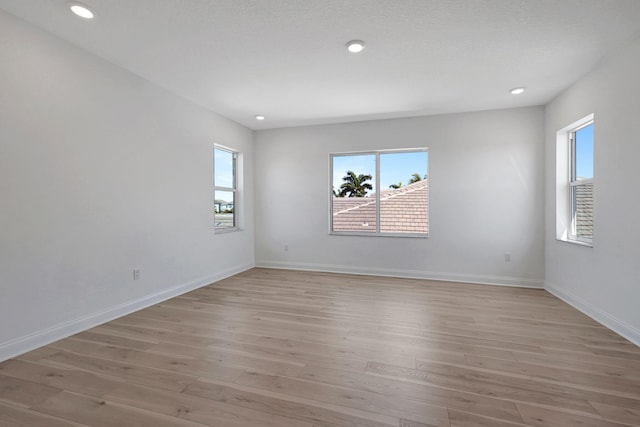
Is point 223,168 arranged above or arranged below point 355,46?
below

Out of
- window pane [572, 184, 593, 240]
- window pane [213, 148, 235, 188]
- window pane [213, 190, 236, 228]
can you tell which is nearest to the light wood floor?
window pane [572, 184, 593, 240]

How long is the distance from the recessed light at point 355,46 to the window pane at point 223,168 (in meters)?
2.80

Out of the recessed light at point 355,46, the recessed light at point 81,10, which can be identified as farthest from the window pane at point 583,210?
the recessed light at point 81,10

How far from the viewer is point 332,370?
206 centimetres

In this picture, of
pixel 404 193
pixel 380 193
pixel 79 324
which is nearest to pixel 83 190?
pixel 79 324

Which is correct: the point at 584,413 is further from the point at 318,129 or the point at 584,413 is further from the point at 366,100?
the point at 318,129

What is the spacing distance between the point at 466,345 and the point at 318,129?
3938 mm

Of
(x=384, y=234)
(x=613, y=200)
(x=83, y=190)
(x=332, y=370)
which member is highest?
(x=83, y=190)

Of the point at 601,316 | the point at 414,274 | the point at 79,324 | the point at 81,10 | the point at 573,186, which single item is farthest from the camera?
the point at 414,274

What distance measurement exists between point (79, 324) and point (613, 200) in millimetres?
4850

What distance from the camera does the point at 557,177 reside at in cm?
382

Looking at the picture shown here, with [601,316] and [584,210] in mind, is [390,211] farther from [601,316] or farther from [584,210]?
[601,316]

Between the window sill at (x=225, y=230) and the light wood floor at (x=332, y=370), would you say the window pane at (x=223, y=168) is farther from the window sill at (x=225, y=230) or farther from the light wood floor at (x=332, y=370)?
the light wood floor at (x=332, y=370)

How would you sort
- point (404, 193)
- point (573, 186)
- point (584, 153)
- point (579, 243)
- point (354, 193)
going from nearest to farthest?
point (579, 243)
point (584, 153)
point (573, 186)
point (404, 193)
point (354, 193)
